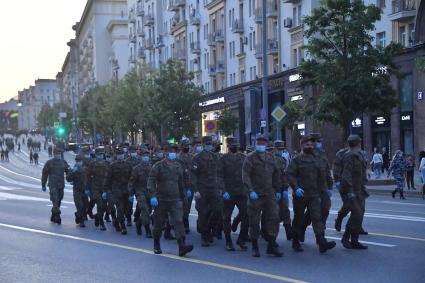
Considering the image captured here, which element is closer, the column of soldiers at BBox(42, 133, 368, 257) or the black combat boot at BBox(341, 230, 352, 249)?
the column of soldiers at BBox(42, 133, 368, 257)

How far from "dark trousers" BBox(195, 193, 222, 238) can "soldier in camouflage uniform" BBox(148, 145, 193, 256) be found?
3.98 ft

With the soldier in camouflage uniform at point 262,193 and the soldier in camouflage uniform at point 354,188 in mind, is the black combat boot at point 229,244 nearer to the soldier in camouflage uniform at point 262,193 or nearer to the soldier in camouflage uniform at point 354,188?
the soldier in camouflage uniform at point 262,193

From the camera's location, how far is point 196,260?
488 inches

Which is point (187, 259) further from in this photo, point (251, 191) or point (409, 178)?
point (409, 178)

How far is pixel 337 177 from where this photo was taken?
13.8m

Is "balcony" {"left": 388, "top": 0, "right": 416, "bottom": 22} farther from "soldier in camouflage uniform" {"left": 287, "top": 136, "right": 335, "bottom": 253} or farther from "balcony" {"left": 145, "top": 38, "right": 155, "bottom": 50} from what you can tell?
"balcony" {"left": 145, "top": 38, "right": 155, "bottom": 50}

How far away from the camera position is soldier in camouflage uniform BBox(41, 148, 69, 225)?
19.4 metres

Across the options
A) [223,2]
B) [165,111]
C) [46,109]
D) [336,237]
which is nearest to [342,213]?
[336,237]

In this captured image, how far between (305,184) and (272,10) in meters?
40.2

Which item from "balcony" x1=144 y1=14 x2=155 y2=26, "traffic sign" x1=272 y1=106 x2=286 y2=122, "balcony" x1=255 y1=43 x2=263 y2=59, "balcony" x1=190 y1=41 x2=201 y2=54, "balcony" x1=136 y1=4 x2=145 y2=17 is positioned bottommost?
"traffic sign" x1=272 y1=106 x2=286 y2=122

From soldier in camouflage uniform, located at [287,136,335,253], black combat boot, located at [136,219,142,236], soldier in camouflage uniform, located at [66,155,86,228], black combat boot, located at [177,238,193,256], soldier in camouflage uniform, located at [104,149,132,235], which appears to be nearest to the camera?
black combat boot, located at [177,238,193,256]

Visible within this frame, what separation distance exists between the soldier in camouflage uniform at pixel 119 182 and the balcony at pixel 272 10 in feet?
119

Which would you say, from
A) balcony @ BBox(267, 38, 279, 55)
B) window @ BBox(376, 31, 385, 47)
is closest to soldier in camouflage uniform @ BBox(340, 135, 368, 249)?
window @ BBox(376, 31, 385, 47)

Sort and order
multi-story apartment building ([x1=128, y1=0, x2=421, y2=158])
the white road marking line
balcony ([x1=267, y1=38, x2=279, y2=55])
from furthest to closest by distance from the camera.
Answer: balcony ([x1=267, y1=38, x2=279, y2=55])
multi-story apartment building ([x1=128, y1=0, x2=421, y2=158])
the white road marking line
